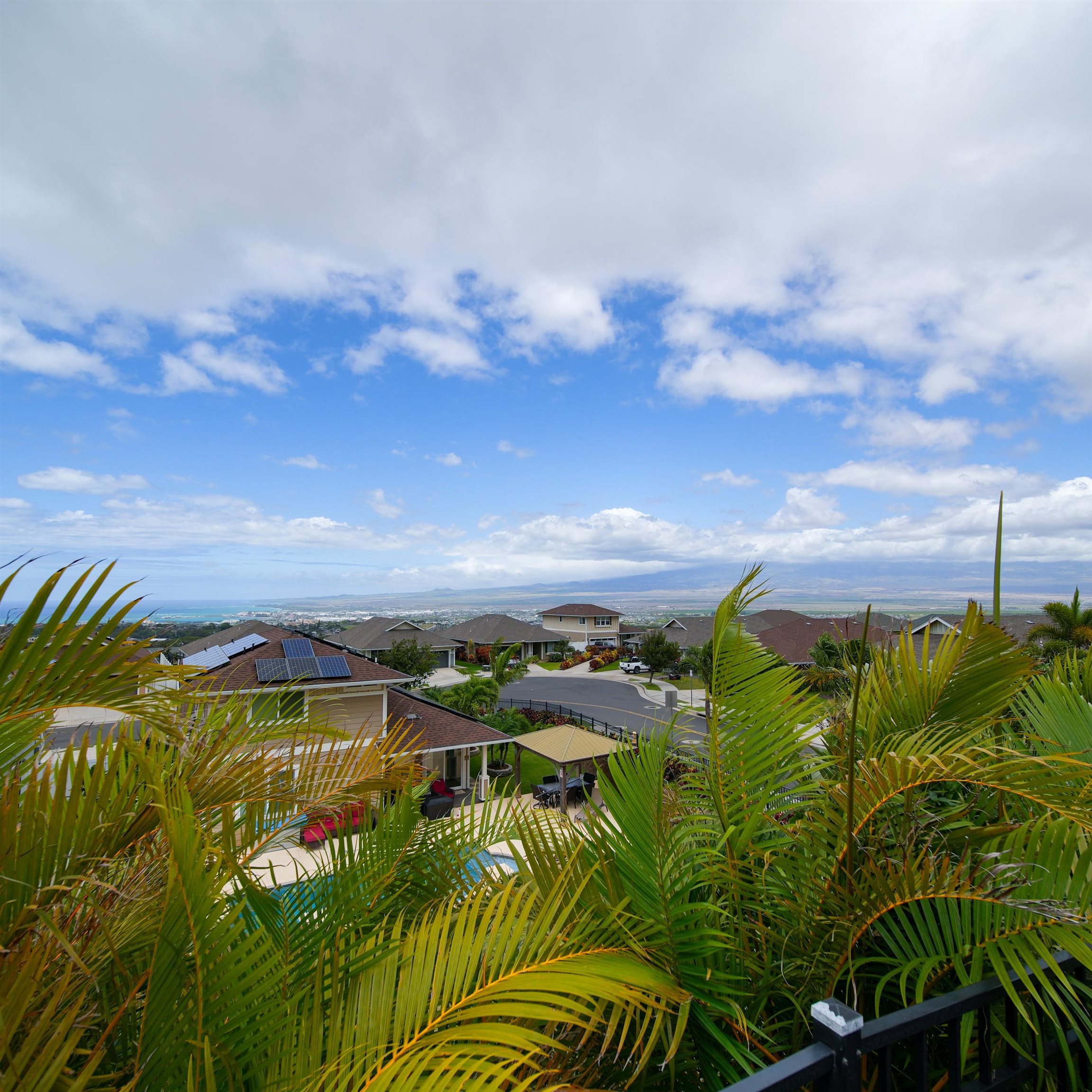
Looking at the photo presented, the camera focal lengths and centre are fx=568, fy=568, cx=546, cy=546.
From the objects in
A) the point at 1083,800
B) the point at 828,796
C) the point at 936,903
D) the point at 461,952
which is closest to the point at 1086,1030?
the point at 1083,800

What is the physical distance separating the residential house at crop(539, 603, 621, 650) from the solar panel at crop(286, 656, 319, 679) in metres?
49.0

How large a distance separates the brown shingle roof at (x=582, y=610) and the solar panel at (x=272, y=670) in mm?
51721

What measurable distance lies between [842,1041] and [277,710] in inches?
109

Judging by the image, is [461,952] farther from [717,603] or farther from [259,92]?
[259,92]

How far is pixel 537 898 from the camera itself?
204cm

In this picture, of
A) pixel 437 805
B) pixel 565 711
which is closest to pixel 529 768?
pixel 565 711

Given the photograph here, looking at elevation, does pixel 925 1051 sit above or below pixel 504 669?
above

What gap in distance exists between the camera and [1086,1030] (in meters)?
2.00

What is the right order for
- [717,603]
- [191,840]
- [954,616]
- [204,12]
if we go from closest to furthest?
1. [191,840]
2. [717,603]
3. [954,616]
4. [204,12]

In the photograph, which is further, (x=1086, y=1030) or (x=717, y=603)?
(x=717, y=603)

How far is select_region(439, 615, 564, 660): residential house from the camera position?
5456 cm

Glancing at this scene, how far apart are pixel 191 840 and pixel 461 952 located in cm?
71

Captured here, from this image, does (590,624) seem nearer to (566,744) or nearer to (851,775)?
(566,744)

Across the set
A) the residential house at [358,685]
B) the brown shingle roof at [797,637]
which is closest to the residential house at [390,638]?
the residential house at [358,685]
